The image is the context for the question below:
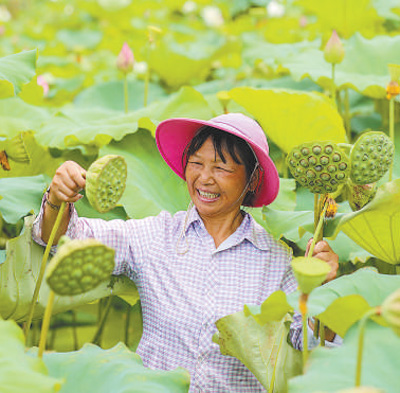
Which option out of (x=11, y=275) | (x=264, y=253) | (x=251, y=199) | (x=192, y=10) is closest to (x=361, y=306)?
(x=264, y=253)

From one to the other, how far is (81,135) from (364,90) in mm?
793

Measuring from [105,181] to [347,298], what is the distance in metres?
0.36

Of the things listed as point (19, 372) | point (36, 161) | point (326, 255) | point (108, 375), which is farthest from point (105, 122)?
point (19, 372)

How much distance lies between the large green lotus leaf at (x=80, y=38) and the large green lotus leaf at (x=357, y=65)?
238cm

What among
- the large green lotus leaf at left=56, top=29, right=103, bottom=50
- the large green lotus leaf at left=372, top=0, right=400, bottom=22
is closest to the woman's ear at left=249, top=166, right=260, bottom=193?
the large green lotus leaf at left=372, top=0, right=400, bottom=22

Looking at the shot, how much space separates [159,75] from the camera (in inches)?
111

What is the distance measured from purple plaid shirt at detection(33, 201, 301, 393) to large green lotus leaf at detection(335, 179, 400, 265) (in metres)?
0.18

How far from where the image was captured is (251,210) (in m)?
1.52

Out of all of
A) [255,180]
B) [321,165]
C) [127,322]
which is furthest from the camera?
[127,322]

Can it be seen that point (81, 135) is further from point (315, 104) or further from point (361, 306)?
point (361, 306)

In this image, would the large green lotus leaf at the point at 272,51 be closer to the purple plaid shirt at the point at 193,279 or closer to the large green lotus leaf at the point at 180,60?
the large green lotus leaf at the point at 180,60

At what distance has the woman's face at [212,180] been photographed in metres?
1.20

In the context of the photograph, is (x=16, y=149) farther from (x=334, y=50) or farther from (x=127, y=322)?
(x=334, y=50)

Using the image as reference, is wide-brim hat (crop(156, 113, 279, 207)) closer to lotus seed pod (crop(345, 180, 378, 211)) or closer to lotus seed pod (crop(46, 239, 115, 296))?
lotus seed pod (crop(345, 180, 378, 211))
